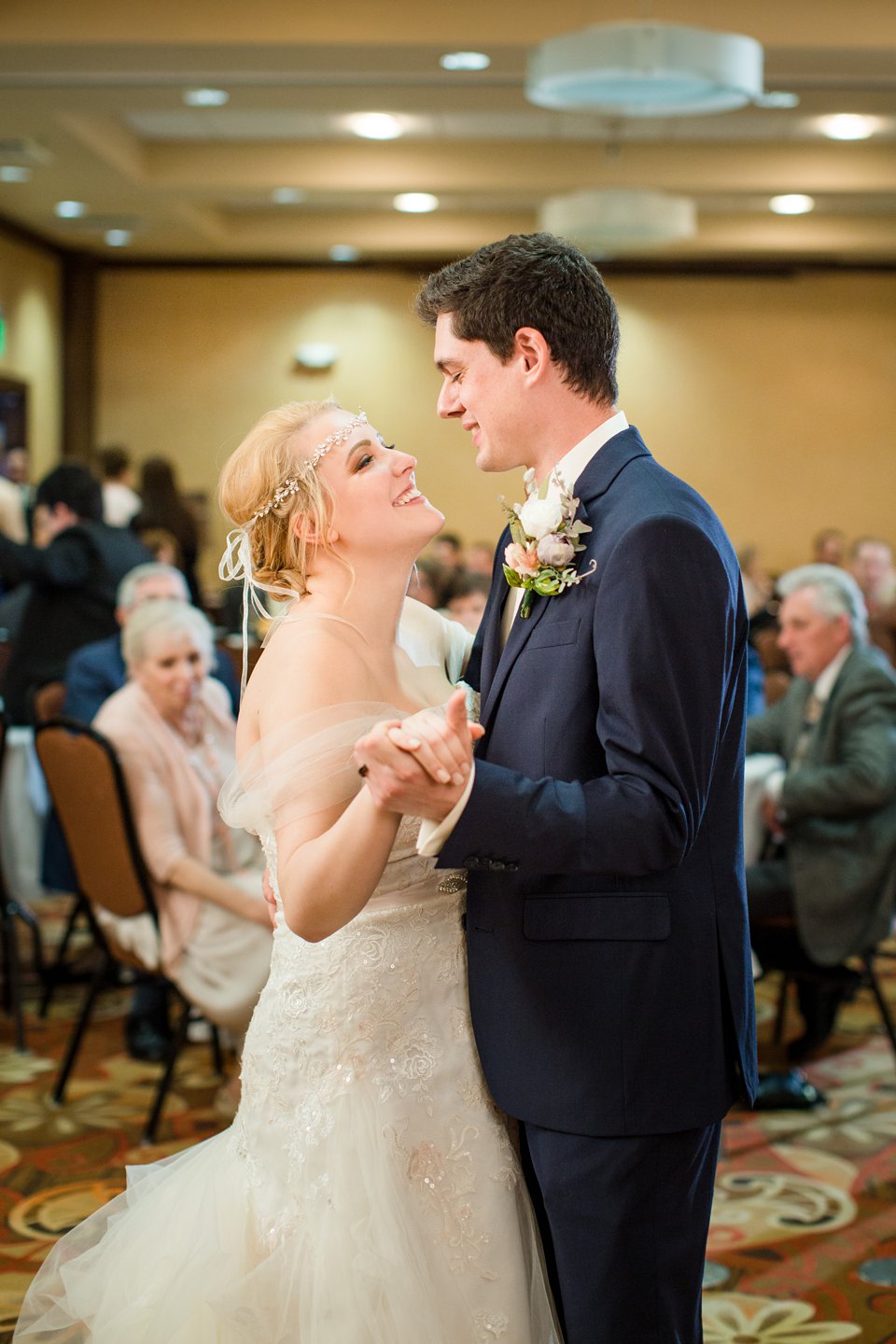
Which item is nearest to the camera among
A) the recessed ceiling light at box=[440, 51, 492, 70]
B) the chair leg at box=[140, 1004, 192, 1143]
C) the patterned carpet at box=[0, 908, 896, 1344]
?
the patterned carpet at box=[0, 908, 896, 1344]

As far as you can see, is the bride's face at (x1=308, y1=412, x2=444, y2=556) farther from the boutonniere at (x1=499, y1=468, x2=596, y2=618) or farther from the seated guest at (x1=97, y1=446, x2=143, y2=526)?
the seated guest at (x1=97, y1=446, x2=143, y2=526)

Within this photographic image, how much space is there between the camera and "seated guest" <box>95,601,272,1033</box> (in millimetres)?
3666

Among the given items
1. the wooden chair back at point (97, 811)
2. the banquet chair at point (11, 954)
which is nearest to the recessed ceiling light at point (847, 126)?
the banquet chair at point (11, 954)

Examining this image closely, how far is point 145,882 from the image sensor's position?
12.1ft

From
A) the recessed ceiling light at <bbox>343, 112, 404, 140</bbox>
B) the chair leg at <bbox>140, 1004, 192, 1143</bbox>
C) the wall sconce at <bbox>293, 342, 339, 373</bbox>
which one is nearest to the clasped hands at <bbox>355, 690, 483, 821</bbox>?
the chair leg at <bbox>140, 1004, 192, 1143</bbox>

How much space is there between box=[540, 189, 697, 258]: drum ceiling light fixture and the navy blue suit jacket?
280 inches

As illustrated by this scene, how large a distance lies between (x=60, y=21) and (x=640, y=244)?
3979 millimetres

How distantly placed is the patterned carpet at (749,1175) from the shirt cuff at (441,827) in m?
1.75

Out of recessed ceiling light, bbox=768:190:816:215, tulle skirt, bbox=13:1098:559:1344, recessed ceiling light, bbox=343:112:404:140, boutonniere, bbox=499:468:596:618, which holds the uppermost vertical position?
recessed ceiling light, bbox=343:112:404:140

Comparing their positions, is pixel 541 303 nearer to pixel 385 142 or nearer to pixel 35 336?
pixel 385 142

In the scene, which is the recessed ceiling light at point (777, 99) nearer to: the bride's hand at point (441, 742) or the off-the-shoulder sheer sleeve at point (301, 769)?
the off-the-shoulder sheer sleeve at point (301, 769)

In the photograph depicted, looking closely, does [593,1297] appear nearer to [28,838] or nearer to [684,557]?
[684,557]

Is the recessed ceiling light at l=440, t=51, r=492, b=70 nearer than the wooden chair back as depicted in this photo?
No

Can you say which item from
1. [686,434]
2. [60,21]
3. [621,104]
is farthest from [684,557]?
[686,434]
